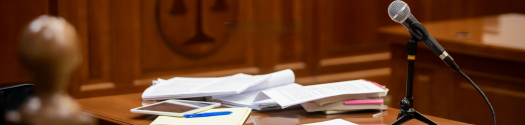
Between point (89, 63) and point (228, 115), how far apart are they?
1.47 m

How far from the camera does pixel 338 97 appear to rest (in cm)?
95

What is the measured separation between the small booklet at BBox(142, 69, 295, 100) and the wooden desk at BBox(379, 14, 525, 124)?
845mm

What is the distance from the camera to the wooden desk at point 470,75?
1566mm

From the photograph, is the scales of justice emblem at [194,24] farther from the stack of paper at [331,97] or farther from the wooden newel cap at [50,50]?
the wooden newel cap at [50,50]

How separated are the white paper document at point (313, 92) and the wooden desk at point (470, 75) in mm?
775

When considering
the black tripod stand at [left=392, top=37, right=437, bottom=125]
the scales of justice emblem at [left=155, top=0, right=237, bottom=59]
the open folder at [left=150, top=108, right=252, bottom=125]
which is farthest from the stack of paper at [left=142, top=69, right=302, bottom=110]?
the scales of justice emblem at [left=155, top=0, right=237, bottom=59]

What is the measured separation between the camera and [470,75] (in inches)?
66.7

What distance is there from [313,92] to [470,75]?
962mm

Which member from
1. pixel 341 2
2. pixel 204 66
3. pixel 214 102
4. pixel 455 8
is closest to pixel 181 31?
pixel 204 66

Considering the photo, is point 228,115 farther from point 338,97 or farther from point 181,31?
point 181,31

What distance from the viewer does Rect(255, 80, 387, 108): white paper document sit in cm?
93

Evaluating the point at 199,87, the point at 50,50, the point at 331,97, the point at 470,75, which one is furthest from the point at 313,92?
the point at 470,75

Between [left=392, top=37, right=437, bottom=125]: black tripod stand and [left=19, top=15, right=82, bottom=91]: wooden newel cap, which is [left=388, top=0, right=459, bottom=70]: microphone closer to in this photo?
[left=392, top=37, right=437, bottom=125]: black tripod stand

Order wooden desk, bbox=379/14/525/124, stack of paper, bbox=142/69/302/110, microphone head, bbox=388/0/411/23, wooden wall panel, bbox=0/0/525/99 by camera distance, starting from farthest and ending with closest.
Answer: wooden wall panel, bbox=0/0/525/99 < wooden desk, bbox=379/14/525/124 < stack of paper, bbox=142/69/302/110 < microphone head, bbox=388/0/411/23
